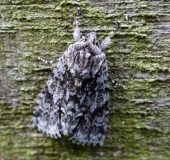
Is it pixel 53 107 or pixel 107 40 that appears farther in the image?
pixel 53 107

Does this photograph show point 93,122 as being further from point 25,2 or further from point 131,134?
point 25,2

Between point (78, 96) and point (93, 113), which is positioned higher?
point (78, 96)

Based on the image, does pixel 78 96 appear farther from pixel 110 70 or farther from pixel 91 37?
pixel 91 37

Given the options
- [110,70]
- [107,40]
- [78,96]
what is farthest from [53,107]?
[107,40]

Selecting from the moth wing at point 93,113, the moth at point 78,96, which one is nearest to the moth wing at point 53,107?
the moth at point 78,96

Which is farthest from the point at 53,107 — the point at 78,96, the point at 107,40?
the point at 107,40

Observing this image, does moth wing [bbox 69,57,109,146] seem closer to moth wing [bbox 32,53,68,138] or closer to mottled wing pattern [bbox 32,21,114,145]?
mottled wing pattern [bbox 32,21,114,145]

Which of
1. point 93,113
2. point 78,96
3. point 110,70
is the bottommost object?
point 93,113
